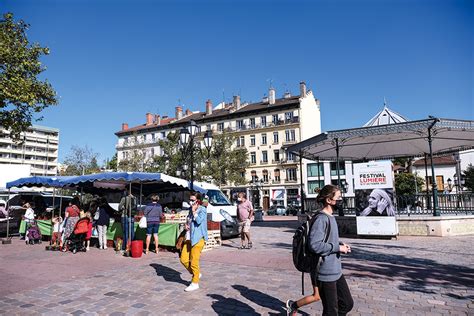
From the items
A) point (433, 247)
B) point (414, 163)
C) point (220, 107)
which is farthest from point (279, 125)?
point (433, 247)

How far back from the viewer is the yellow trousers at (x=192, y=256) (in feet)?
18.9

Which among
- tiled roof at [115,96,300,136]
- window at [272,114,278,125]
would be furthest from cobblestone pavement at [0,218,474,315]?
tiled roof at [115,96,300,136]

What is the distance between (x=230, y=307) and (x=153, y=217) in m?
5.48

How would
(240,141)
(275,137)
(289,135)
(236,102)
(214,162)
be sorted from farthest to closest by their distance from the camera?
(236,102) → (240,141) → (275,137) → (289,135) → (214,162)

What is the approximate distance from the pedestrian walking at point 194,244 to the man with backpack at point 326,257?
2738 millimetres

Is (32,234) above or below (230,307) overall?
above

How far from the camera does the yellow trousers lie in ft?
18.9

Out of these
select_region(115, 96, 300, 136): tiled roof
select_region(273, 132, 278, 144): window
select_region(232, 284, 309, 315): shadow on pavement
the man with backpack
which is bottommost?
select_region(232, 284, 309, 315): shadow on pavement

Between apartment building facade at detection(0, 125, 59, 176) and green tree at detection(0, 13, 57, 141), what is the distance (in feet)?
265

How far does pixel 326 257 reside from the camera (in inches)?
129

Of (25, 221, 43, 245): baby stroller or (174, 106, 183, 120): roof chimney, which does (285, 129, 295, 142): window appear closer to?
(174, 106, 183, 120): roof chimney

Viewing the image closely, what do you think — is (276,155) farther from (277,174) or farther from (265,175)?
(265,175)

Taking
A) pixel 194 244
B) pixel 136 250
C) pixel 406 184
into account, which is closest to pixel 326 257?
pixel 194 244

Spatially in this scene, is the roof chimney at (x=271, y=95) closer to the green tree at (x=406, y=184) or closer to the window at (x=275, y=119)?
the window at (x=275, y=119)
